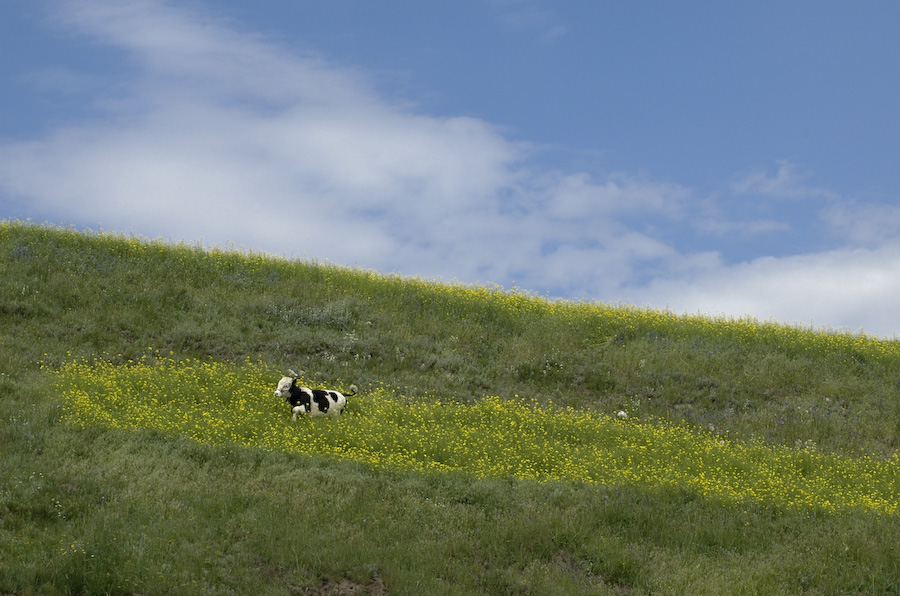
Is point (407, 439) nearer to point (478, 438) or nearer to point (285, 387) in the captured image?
point (478, 438)

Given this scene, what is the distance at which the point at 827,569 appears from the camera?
34.6ft

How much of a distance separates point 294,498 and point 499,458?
4795 mm

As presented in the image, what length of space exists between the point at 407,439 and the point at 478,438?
156cm

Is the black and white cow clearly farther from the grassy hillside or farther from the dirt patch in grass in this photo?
the dirt patch in grass

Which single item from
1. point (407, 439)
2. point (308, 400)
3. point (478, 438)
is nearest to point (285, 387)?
point (308, 400)

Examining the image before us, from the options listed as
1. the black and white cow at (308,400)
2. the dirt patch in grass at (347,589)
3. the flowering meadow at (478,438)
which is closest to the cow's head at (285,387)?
the black and white cow at (308,400)

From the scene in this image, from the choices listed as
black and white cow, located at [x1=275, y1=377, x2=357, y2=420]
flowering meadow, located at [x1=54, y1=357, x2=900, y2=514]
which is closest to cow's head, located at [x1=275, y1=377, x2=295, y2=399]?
black and white cow, located at [x1=275, y1=377, x2=357, y2=420]

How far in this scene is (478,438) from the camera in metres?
15.5

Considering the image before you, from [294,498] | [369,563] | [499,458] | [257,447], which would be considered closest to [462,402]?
[499,458]

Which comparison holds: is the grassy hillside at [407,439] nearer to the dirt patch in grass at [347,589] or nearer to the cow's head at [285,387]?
the dirt patch in grass at [347,589]

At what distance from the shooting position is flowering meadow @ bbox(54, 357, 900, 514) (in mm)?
13969

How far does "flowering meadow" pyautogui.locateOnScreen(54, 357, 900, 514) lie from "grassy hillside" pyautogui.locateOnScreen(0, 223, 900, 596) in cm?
9

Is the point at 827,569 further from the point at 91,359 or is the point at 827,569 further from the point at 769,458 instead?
the point at 91,359

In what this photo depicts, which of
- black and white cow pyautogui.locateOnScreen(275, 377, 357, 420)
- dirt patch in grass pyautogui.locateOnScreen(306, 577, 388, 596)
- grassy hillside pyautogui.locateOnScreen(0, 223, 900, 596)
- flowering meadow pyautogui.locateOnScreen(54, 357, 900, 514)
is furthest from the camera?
black and white cow pyautogui.locateOnScreen(275, 377, 357, 420)
